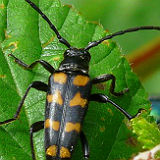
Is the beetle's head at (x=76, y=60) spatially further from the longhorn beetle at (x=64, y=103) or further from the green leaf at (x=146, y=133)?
the green leaf at (x=146, y=133)

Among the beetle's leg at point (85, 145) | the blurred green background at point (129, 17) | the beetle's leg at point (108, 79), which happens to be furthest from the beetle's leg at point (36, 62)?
the blurred green background at point (129, 17)

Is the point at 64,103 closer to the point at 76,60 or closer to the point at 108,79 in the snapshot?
the point at 108,79

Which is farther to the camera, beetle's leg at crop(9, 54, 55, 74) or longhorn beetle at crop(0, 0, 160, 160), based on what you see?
beetle's leg at crop(9, 54, 55, 74)

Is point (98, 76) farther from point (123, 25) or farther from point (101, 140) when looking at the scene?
point (123, 25)

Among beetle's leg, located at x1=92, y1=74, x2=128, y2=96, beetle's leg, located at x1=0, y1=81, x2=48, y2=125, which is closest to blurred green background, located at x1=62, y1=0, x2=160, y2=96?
beetle's leg, located at x1=92, y1=74, x2=128, y2=96

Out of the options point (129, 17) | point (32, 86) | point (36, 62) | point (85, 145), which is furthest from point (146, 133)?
point (129, 17)

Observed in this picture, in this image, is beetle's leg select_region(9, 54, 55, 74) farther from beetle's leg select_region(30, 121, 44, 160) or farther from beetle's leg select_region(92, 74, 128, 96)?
beetle's leg select_region(30, 121, 44, 160)
